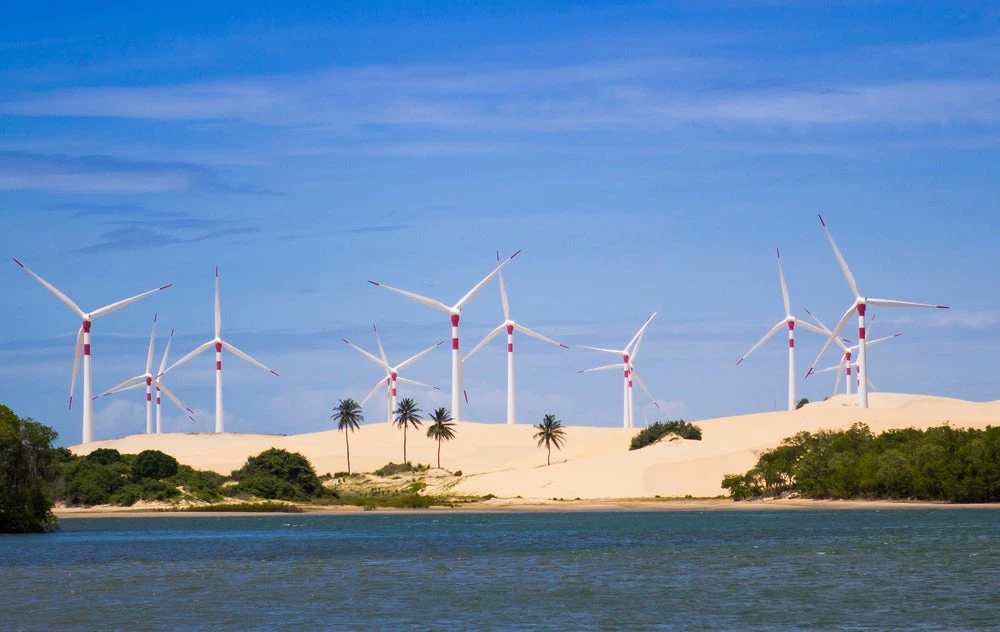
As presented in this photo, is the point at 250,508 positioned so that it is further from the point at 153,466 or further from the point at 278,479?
the point at 153,466

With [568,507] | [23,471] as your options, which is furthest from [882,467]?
[23,471]

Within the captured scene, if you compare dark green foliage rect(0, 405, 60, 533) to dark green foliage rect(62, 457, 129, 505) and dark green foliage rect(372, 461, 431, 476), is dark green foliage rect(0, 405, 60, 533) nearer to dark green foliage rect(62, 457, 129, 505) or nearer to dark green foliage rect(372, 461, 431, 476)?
dark green foliage rect(62, 457, 129, 505)

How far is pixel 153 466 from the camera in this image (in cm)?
14812

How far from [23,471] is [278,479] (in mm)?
59815

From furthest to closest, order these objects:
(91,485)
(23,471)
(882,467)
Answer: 1. (91,485)
2. (882,467)
3. (23,471)

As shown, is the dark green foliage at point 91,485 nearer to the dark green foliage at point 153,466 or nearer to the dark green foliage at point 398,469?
the dark green foliage at point 153,466

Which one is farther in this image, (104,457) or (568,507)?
(104,457)

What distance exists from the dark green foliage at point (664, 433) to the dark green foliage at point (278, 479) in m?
43.2

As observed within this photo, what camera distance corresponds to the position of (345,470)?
7825 inches

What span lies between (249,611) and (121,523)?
73.8m

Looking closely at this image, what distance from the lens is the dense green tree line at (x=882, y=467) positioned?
11669 cm

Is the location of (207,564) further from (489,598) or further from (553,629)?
(553,629)

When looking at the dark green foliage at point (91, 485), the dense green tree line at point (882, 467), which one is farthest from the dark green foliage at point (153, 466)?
the dense green tree line at point (882, 467)

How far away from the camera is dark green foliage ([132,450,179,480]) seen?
146625 millimetres
